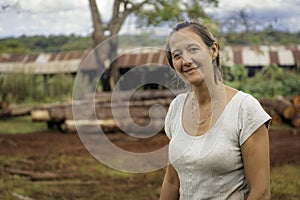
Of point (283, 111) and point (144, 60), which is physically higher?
point (283, 111)

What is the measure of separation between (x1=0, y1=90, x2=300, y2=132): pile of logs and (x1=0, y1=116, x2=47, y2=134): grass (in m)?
0.23

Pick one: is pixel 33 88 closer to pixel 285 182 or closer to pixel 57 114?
pixel 57 114

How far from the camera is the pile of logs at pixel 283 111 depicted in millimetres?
10711

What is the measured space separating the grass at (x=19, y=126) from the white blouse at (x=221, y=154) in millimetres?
8886

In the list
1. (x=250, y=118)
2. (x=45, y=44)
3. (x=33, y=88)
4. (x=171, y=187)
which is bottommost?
(x=45, y=44)

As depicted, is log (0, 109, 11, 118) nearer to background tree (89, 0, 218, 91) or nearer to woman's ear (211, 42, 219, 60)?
background tree (89, 0, 218, 91)

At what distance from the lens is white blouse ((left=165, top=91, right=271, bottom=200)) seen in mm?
1835

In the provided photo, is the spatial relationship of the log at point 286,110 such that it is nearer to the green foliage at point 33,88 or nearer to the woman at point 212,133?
the green foliage at point 33,88

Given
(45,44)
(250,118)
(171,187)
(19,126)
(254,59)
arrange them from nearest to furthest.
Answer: (250,118), (171,187), (19,126), (254,59), (45,44)

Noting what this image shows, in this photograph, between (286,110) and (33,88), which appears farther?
(33,88)

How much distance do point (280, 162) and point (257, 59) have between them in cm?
1313

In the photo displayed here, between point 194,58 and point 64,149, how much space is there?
6.49 meters

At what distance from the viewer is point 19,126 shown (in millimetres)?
11406

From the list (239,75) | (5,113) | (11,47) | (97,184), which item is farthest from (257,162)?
(11,47)
